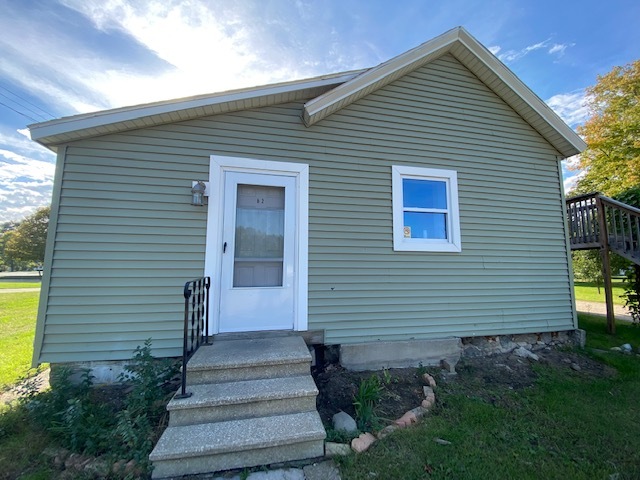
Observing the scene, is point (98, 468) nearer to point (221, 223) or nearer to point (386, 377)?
point (221, 223)

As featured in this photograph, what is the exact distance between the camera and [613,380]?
3482 mm

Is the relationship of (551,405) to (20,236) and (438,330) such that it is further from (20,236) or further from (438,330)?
(20,236)

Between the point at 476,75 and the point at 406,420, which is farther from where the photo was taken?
the point at 476,75

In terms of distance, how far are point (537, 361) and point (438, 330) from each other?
160cm

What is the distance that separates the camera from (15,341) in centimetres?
492

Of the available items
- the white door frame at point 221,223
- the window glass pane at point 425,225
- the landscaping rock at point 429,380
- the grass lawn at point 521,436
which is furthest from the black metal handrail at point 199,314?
the window glass pane at point 425,225

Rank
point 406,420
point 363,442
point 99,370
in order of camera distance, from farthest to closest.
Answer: point 99,370, point 406,420, point 363,442

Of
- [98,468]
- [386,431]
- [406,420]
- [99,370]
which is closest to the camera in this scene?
[98,468]

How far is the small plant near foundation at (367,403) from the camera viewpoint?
247 centimetres

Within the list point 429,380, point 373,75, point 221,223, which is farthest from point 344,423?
point 373,75

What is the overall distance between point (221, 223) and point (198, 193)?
1.50 feet

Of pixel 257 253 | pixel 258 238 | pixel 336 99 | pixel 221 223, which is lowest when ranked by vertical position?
pixel 257 253

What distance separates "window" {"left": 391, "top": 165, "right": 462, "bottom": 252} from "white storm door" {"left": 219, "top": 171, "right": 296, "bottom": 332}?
1.63 metres

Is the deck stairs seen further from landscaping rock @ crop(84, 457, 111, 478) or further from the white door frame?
the white door frame
